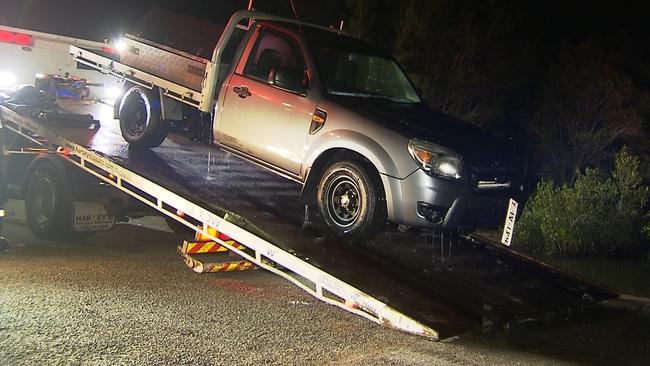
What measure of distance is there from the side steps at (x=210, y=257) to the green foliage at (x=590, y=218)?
4.21m

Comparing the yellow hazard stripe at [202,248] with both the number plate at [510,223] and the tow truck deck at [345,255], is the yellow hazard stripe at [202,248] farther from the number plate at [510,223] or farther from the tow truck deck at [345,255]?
the number plate at [510,223]

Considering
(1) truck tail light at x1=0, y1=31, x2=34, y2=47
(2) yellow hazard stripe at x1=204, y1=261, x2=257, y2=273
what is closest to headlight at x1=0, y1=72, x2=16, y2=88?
(1) truck tail light at x1=0, y1=31, x2=34, y2=47

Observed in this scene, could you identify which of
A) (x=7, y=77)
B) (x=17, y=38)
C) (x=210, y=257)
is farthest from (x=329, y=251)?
(x=7, y=77)

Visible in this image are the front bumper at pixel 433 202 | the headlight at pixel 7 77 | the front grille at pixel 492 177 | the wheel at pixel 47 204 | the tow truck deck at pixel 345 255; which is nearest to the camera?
the tow truck deck at pixel 345 255

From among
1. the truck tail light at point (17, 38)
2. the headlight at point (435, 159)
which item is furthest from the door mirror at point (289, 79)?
the truck tail light at point (17, 38)

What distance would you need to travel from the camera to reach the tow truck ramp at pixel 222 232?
5188mm

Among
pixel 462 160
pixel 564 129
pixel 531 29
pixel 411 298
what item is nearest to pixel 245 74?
pixel 462 160

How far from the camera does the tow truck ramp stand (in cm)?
519

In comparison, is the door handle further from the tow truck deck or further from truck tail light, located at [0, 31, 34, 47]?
truck tail light, located at [0, 31, 34, 47]

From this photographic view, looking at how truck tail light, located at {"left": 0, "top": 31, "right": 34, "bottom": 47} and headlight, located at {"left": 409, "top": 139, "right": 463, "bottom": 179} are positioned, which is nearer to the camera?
headlight, located at {"left": 409, "top": 139, "right": 463, "bottom": 179}

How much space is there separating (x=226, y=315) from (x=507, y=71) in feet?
31.2

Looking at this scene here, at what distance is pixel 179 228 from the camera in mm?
9156

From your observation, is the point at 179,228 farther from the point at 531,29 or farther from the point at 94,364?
the point at 531,29

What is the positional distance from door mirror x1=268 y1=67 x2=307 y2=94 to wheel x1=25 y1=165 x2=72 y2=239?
348cm
